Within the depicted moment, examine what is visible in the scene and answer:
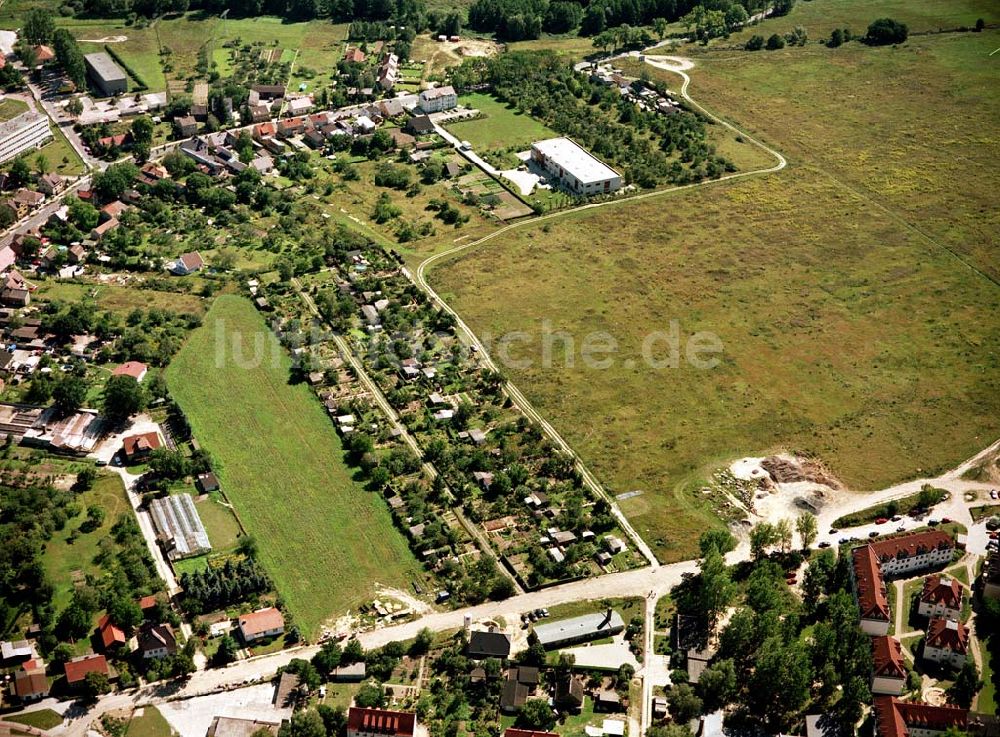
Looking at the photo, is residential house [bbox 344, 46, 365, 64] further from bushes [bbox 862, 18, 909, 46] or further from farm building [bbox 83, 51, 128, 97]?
bushes [bbox 862, 18, 909, 46]

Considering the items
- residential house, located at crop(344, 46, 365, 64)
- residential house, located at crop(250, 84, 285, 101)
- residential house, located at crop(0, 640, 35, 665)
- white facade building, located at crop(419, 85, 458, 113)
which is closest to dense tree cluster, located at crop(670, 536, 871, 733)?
residential house, located at crop(0, 640, 35, 665)

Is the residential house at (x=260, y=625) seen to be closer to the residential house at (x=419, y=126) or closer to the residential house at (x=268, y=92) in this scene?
the residential house at (x=419, y=126)

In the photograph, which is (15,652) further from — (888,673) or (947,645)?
(947,645)

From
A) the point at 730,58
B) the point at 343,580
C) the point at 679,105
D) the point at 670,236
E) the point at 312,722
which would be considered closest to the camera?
the point at 312,722

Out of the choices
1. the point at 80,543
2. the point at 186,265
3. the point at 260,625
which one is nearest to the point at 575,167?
the point at 186,265

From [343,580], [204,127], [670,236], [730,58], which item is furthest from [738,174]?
[343,580]

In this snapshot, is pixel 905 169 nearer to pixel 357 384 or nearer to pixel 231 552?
pixel 357 384
